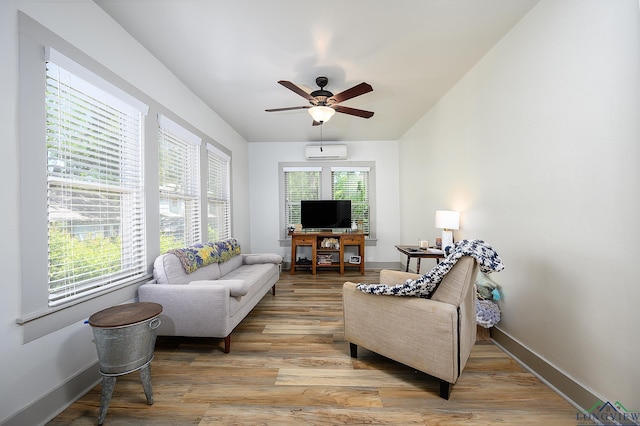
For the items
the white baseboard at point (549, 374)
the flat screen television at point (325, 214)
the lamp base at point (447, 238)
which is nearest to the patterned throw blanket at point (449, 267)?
the white baseboard at point (549, 374)

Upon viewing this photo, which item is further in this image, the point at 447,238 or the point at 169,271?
the point at 447,238

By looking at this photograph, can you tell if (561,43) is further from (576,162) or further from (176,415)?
(176,415)

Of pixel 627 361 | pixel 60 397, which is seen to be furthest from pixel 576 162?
pixel 60 397

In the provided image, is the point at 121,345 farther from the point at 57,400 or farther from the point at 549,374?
the point at 549,374

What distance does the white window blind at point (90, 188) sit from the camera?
1.54 m

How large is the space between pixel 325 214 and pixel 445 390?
12.6 ft

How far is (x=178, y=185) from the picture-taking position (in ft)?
9.30

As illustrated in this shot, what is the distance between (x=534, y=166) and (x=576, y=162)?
0.31 m

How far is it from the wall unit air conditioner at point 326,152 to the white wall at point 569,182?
2.76 m

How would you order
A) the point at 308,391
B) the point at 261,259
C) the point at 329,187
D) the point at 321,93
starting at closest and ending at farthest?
1. the point at 308,391
2. the point at 321,93
3. the point at 261,259
4. the point at 329,187

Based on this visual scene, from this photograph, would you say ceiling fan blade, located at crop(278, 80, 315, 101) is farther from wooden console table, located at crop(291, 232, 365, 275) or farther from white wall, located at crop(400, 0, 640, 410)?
wooden console table, located at crop(291, 232, 365, 275)

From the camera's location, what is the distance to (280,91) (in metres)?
3.05

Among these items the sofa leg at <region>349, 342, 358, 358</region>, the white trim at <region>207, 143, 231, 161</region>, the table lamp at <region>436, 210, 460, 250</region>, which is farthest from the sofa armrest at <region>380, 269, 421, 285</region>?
the white trim at <region>207, 143, 231, 161</region>

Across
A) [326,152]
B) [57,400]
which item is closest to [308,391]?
[57,400]
